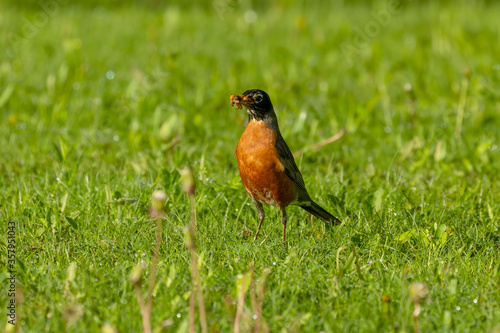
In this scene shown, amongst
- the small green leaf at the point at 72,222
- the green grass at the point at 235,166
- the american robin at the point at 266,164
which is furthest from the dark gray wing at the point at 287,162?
the small green leaf at the point at 72,222

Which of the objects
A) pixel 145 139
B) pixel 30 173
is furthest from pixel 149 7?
pixel 30 173

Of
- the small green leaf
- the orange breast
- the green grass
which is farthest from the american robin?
the small green leaf

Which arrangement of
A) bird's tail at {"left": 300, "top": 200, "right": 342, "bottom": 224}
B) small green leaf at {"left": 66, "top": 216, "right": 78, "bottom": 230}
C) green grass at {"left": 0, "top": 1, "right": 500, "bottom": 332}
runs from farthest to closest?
bird's tail at {"left": 300, "top": 200, "right": 342, "bottom": 224} < small green leaf at {"left": 66, "top": 216, "right": 78, "bottom": 230} < green grass at {"left": 0, "top": 1, "right": 500, "bottom": 332}

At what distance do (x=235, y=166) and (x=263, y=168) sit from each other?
1.48 meters

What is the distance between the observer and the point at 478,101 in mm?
6863

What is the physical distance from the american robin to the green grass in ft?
0.59

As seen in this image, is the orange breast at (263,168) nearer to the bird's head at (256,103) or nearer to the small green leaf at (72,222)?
the bird's head at (256,103)

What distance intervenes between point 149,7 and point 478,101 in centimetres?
611

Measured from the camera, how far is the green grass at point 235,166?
3.14 m

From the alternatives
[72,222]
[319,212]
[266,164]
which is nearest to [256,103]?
[266,164]

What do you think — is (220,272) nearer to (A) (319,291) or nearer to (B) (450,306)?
(A) (319,291)

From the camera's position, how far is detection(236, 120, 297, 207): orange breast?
3.91 meters

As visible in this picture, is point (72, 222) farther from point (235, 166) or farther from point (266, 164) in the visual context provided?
point (235, 166)

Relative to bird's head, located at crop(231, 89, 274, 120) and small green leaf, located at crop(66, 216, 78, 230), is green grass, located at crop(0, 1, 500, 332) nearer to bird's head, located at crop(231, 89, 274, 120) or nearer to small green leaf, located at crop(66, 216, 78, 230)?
small green leaf, located at crop(66, 216, 78, 230)
